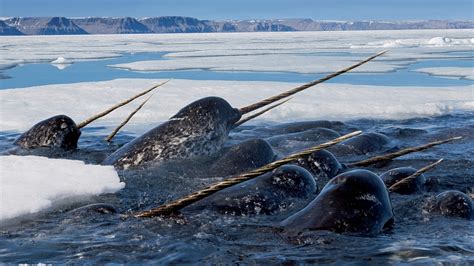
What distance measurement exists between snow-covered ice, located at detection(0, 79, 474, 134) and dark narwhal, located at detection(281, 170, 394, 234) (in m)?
5.92

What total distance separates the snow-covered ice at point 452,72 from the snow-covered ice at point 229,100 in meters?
3.53

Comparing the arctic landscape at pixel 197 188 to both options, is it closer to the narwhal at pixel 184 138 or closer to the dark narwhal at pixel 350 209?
the dark narwhal at pixel 350 209

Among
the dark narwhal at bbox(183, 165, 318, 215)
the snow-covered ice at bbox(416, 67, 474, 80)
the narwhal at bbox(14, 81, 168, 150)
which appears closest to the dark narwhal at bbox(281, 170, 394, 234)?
the dark narwhal at bbox(183, 165, 318, 215)

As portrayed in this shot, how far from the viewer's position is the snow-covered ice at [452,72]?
19.6m

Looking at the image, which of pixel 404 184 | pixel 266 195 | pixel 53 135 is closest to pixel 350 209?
pixel 266 195

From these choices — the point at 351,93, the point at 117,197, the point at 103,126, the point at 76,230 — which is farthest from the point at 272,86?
the point at 76,230

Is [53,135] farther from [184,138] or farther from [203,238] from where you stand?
[203,238]

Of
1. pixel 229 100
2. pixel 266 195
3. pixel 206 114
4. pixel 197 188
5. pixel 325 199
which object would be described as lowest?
pixel 229 100

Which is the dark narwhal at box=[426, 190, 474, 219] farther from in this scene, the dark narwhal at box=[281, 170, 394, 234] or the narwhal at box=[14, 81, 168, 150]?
the narwhal at box=[14, 81, 168, 150]

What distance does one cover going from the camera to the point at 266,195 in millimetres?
4809

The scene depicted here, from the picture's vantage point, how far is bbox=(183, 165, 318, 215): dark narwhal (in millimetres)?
4621

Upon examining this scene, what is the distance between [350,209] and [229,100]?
351 inches

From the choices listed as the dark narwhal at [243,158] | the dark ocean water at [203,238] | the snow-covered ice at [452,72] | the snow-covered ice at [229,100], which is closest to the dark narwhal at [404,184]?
the dark ocean water at [203,238]

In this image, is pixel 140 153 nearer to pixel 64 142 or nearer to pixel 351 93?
pixel 64 142
